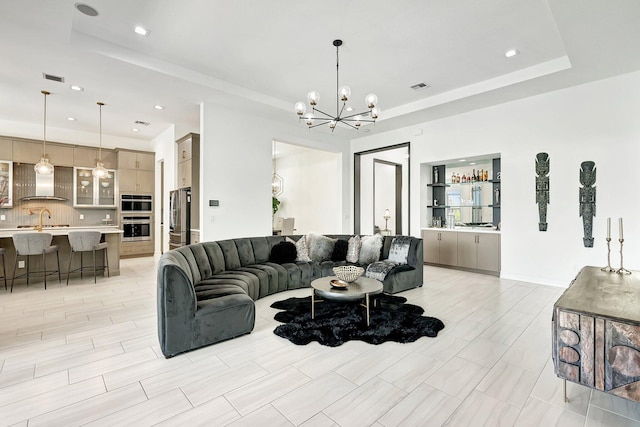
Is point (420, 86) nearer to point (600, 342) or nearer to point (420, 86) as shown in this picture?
point (420, 86)

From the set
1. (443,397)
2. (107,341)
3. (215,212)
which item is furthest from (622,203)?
(107,341)

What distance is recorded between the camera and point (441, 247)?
21.1 feet

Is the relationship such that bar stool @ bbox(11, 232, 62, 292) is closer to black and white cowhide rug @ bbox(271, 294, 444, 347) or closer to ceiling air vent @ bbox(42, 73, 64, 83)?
ceiling air vent @ bbox(42, 73, 64, 83)

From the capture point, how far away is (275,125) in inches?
252

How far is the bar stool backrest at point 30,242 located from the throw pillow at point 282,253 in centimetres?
360

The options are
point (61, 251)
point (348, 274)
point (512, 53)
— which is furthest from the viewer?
point (61, 251)

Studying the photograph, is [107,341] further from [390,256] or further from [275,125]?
[275,125]

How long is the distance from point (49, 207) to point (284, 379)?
8.45 m

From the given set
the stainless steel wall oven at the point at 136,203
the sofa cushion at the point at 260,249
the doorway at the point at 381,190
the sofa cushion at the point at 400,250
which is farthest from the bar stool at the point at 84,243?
the doorway at the point at 381,190

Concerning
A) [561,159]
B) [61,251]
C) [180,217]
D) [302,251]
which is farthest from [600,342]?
[61,251]

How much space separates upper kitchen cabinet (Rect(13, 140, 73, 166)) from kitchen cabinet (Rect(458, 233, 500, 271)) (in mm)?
9508

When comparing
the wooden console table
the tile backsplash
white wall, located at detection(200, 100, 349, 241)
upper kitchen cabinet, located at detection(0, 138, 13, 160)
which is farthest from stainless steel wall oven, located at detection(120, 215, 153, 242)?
the wooden console table

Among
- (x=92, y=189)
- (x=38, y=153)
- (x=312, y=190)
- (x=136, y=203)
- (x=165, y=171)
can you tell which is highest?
(x=38, y=153)

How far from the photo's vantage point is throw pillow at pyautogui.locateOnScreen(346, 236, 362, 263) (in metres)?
5.12
